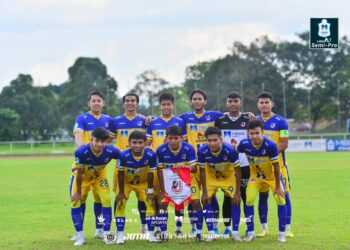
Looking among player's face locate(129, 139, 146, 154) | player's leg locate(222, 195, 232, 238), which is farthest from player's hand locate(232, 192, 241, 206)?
player's face locate(129, 139, 146, 154)

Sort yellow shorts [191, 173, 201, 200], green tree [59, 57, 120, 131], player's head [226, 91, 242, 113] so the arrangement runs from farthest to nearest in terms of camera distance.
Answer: green tree [59, 57, 120, 131]
player's head [226, 91, 242, 113]
yellow shorts [191, 173, 201, 200]

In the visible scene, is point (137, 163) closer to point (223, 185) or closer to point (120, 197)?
point (120, 197)

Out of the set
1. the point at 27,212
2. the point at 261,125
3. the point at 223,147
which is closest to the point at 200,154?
the point at 223,147

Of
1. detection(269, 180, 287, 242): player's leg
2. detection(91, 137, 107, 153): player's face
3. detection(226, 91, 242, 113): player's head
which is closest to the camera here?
detection(91, 137, 107, 153): player's face

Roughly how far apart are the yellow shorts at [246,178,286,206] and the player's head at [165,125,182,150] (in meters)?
1.27

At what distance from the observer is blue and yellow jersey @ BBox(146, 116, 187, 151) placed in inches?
337

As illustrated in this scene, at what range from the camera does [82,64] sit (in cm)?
6219

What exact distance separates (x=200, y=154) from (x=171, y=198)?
2.53 feet

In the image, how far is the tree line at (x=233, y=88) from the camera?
177ft

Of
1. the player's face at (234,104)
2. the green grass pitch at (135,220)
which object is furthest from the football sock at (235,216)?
the player's face at (234,104)

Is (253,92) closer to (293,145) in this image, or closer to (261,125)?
(293,145)

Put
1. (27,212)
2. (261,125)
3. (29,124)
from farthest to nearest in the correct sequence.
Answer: (29,124)
(27,212)
(261,125)

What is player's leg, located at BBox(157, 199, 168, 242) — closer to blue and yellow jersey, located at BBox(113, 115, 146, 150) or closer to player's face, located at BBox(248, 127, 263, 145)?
blue and yellow jersey, located at BBox(113, 115, 146, 150)

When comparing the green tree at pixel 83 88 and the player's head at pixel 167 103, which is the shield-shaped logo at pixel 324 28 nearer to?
the player's head at pixel 167 103
